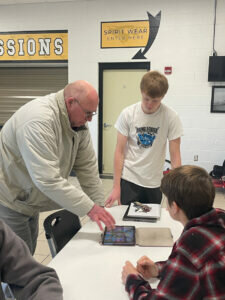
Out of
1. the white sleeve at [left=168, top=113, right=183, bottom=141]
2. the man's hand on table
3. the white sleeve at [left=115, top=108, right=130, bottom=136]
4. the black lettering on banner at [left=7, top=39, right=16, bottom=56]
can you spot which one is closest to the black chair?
the man's hand on table

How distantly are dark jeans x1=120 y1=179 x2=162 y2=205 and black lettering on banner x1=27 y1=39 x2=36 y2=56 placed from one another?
4.29 m

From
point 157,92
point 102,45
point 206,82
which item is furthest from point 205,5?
point 157,92

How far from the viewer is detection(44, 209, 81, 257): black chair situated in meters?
1.57

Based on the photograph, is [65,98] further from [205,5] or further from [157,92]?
[205,5]

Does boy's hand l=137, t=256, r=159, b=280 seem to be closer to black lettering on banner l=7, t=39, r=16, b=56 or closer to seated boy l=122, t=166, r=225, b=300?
seated boy l=122, t=166, r=225, b=300

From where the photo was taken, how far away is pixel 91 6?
522 cm

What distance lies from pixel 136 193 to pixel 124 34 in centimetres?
378

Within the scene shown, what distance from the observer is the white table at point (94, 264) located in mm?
1115

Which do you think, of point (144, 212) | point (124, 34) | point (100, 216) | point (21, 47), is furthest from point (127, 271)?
point (21, 47)

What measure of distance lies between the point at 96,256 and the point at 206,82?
4.31 metres

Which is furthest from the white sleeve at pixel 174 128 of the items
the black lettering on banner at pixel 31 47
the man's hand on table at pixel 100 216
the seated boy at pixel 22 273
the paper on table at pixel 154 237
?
the black lettering on banner at pixel 31 47

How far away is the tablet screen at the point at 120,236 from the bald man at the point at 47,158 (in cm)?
8

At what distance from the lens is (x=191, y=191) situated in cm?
104

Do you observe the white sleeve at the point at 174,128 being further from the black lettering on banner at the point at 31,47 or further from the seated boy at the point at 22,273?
the black lettering on banner at the point at 31,47
